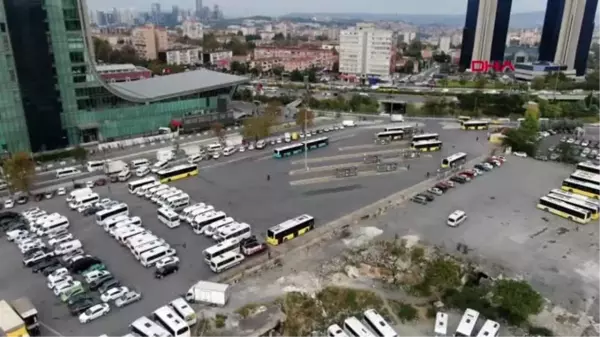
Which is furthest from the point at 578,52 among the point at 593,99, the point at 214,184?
the point at 214,184

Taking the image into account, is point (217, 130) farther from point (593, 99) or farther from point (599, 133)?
point (593, 99)

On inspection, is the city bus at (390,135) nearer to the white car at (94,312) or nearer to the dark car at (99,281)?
the dark car at (99,281)

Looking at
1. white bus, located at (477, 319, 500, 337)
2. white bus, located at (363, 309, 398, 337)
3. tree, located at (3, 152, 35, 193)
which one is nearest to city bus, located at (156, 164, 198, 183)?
tree, located at (3, 152, 35, 193)

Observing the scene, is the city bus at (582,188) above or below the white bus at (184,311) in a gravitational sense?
above

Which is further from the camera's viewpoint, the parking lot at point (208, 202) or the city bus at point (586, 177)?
the city bus at point (586, 177)

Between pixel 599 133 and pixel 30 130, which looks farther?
pixel 599 133

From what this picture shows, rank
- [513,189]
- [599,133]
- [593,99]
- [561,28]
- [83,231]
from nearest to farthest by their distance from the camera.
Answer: [83,231], [513,189], [599,133], [593,99], [561,28]

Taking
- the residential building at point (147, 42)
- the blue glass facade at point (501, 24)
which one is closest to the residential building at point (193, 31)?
the residential building at point (147, 42)
